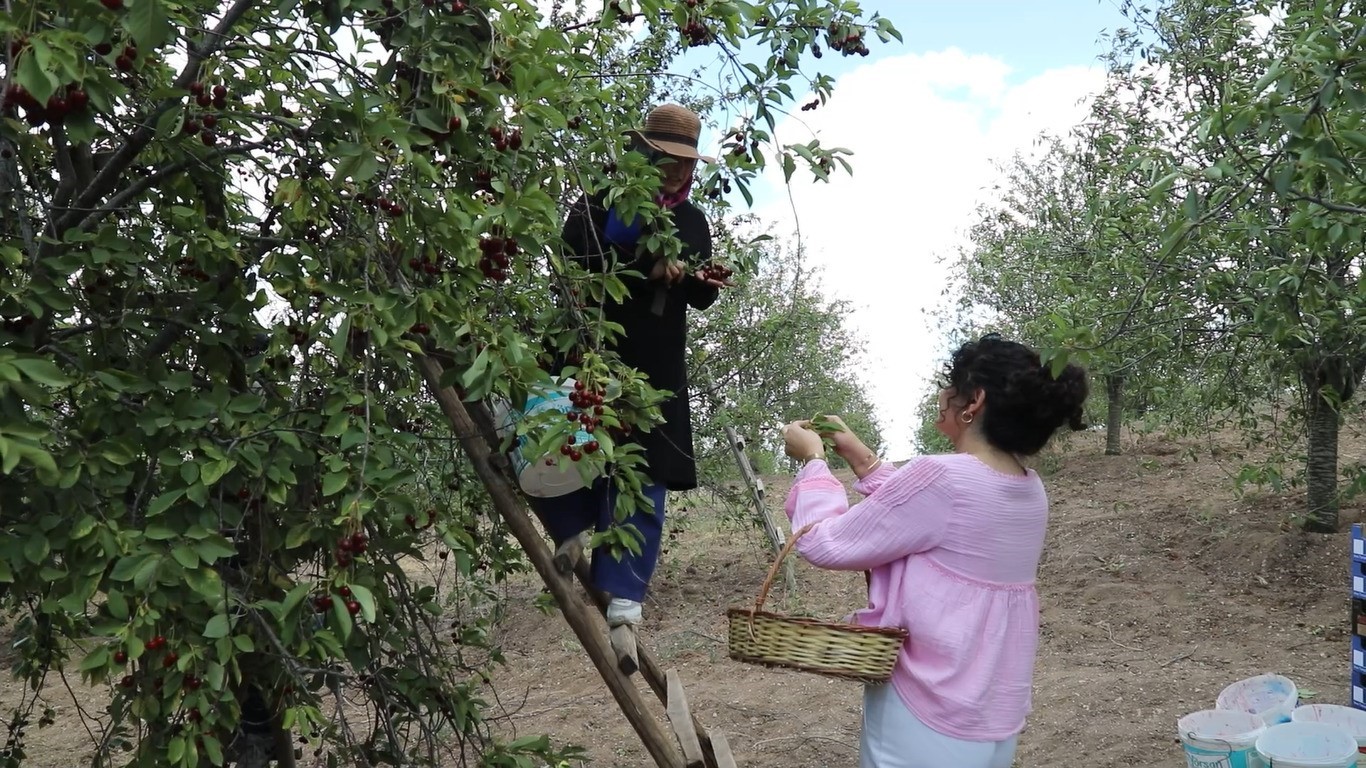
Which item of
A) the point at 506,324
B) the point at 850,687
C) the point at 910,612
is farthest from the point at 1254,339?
the point at 506,324

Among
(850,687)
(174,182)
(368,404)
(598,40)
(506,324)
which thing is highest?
(598,40)

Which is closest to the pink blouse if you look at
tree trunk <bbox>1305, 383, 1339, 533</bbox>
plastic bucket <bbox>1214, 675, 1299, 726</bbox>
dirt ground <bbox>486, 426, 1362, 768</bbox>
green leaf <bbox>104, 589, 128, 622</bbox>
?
green leaf <bbox>104, 589, 128, 622</bbox>

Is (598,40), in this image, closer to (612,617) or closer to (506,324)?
(506,324)

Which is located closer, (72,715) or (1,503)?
(1,503)

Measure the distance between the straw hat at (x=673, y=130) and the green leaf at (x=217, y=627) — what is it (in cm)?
160

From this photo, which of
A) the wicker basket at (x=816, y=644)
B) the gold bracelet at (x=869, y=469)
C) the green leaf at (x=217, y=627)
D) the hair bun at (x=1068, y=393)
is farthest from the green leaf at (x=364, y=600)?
the hair bun at (x=1068, y=393)

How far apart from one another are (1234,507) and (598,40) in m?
7.66

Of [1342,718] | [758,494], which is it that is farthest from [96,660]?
[1342,718]

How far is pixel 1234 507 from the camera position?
895 centimetres

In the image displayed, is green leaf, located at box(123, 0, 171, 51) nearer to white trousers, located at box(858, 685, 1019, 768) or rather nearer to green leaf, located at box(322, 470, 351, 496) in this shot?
green leaf, located at box(322, 470, 351, 496)

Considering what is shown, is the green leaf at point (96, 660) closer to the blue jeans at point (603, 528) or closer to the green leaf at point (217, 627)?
the green leaf at point (217, 627)

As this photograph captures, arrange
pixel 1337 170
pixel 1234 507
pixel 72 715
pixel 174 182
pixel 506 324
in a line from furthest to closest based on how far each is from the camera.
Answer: pixel 1234 507 < pixel 72 715 < pixel 174 182 < pixel 506 324 < pixel 1337 170

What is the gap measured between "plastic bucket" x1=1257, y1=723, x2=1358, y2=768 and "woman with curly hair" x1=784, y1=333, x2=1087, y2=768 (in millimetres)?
1516

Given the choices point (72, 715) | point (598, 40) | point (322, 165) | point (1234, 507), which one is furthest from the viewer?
point (1234, 507)
